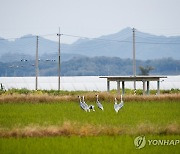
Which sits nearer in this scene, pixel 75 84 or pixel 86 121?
pixel 86 121

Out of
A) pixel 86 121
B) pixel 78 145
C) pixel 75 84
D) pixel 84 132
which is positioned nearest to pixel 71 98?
pixel 86 121

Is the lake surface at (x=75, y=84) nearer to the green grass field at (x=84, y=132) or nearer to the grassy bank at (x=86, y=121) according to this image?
the grassy bank at (x=86, y=121)

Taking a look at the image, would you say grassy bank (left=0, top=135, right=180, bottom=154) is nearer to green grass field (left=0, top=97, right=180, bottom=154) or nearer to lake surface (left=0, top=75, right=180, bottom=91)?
green grass field (left=0, top=97, right=180, bottom=154)

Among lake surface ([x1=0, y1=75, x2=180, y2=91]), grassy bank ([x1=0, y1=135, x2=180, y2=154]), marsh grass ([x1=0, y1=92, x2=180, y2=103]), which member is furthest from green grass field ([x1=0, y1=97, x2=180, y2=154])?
lake surface ([x1=0, y1=75, x2=180, y2=91])

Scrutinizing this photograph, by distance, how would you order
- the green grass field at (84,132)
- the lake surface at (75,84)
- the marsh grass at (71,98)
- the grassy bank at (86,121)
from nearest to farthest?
the green grass field at (84,132), the grassy bank at (86,121), the marsh grass at (71,98), the lake surface at (75,84)

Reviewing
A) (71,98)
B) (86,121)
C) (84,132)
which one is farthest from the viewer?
(71,98)

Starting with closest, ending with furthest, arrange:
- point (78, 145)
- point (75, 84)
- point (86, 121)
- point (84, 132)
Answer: point (78, 145), point (84, 132), point (86, 121), point (75, 84)

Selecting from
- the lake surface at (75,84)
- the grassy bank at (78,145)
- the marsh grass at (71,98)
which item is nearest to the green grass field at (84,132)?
the grassy bank at (78,145)

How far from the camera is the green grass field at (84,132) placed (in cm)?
1135

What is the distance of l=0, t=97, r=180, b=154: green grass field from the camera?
11352mm

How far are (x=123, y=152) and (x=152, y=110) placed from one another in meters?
10.1

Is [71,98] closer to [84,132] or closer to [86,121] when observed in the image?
[86,121]

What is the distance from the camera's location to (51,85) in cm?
5306

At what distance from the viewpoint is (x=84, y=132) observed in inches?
536
